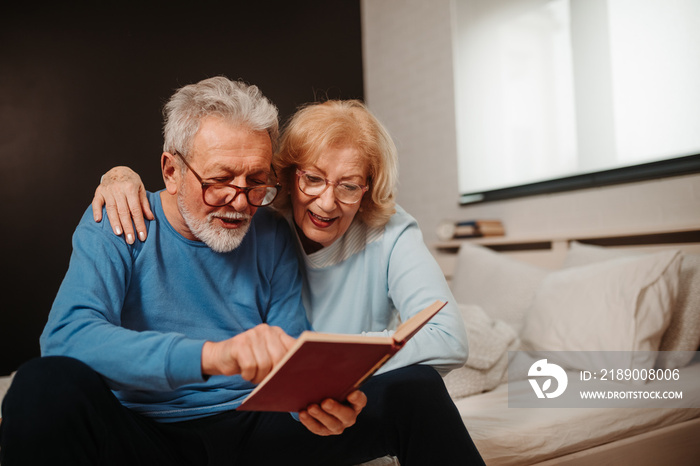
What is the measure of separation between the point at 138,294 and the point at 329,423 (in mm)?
521

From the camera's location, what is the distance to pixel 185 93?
1.29 meters

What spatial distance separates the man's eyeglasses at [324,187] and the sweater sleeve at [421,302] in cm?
17

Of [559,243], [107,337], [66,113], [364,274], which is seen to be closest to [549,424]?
[364,274]

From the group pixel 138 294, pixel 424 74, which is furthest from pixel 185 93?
pixel 424 74

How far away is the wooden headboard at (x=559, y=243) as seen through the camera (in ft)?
7.63

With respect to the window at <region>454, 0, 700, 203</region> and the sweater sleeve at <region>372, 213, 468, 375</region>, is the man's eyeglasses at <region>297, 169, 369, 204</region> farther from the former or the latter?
the window at <region>454, 0, 700, 203</region>

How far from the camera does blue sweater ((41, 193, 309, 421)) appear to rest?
2.97 ft

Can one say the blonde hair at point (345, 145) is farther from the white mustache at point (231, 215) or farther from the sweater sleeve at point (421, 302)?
the white mustache at point (231, 215)

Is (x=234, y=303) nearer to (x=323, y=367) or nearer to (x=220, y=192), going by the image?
(x=220, y=192)

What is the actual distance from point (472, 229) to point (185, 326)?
2.27 meters

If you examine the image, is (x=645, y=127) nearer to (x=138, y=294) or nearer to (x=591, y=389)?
(x=591, y=389)

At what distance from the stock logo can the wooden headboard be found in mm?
768

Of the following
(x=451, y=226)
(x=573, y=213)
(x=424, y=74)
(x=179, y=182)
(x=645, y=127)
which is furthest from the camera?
(x=424, y=74)

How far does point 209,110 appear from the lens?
1248 mm
